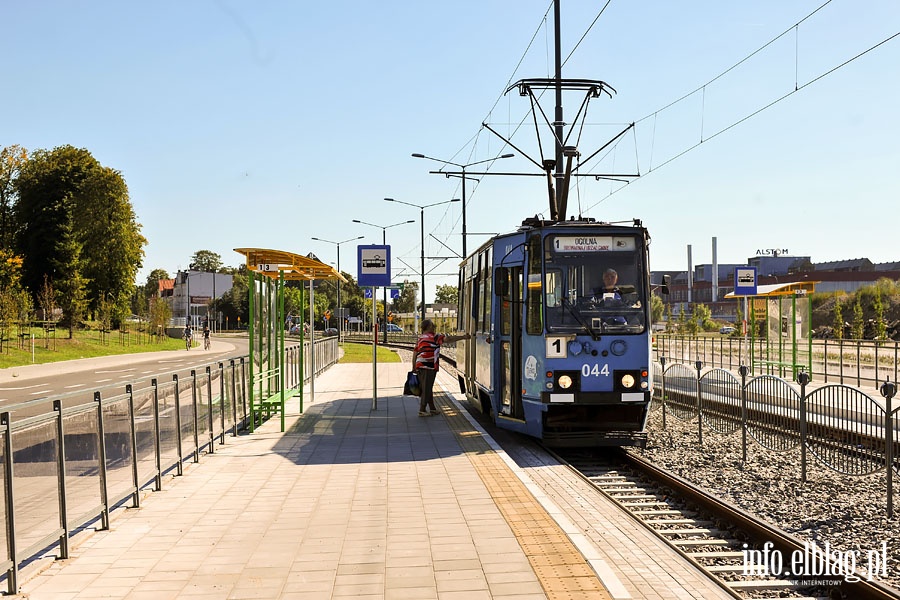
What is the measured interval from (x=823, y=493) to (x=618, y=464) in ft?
10.3

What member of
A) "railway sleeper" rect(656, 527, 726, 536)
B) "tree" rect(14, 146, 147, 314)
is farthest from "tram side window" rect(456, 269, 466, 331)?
"tree" rect(14, 146, 147, 314)

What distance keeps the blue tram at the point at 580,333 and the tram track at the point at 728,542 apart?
1014 mm

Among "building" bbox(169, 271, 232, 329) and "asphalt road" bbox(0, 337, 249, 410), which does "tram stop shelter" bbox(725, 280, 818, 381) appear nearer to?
"asphalt road" bbox(0, 337, 249, 410)

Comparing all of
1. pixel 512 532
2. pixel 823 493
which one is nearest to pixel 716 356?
pixel 823 493

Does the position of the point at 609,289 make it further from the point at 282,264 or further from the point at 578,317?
the point at 282,264

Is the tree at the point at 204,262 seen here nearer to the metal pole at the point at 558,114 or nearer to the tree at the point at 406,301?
the tree at the point at 406,301

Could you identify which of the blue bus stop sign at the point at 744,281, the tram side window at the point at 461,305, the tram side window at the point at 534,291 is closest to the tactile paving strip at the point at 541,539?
the tram side window at the point at 534,291

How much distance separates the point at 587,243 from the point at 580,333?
1.31 m

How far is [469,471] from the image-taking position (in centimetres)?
1067

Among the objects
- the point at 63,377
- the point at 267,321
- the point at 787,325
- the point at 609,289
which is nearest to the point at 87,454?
the point at 609,289

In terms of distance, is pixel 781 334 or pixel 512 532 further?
pixel 781 334

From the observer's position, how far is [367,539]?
24.0 feet

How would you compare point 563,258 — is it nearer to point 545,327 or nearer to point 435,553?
point 545,327

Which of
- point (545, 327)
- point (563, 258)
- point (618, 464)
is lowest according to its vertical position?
point (618, 464)
